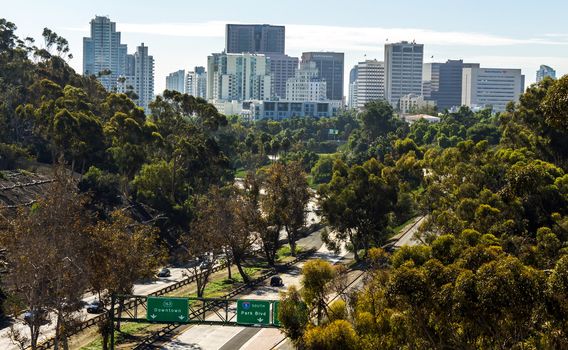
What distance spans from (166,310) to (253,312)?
561 centimetres

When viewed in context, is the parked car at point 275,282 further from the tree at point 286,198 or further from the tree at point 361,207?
the tree at point 361,207

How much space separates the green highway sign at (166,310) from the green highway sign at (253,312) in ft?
12.0

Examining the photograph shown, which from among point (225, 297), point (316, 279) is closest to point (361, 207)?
point (225, 297)

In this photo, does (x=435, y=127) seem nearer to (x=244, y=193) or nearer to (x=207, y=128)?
(x=207, y=128)

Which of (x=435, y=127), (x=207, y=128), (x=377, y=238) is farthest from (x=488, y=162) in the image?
(x=435, y=127)

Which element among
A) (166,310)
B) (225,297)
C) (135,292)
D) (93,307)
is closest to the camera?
(166,310)

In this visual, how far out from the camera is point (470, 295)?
28.8 metres

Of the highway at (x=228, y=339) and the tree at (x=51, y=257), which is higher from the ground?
the tree at (x=51, y=257)

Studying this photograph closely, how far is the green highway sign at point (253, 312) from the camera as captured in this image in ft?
170

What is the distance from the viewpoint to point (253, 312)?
2050 inches

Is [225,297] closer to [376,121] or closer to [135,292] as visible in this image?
[135,292]

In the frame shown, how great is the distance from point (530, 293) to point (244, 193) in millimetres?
73825

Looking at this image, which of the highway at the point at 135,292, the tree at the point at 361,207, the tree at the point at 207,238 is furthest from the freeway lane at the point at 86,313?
the tree at the point at 361,207

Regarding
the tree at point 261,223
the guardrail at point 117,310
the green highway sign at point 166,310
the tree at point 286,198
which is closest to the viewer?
the green highway sign at point 166,310
